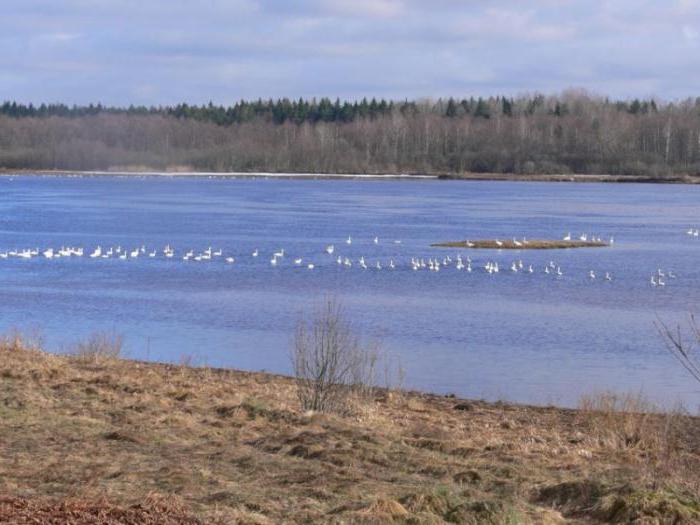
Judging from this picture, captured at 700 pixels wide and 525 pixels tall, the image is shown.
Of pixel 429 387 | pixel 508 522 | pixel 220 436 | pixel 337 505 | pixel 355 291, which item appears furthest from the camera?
pixel 355 291

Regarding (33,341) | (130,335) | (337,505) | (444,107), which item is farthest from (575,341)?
(444,107)

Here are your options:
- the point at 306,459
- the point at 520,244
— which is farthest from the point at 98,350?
the point at 520,244

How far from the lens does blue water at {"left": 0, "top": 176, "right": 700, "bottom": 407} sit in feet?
68.6

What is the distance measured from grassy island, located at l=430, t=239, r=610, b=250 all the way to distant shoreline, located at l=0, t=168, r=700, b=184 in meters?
76.0

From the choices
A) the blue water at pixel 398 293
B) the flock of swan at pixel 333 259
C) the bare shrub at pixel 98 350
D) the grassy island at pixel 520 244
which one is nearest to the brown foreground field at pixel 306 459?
the bare shrub at pixel 98 350

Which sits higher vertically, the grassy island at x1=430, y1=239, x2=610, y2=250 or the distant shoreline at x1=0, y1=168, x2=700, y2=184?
the distant shoreline at x1=0, y1=168, x2=700, y2=184

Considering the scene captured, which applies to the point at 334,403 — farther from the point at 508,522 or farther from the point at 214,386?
the point at 508,522

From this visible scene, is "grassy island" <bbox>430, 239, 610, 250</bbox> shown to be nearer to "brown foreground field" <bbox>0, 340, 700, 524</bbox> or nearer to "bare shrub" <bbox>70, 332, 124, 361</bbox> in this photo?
"bare shrub" <bbox>70, 332, 124, 361</bbox>

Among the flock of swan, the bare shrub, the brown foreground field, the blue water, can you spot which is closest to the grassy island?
the blue water

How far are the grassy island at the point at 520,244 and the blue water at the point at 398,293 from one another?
3.88ft

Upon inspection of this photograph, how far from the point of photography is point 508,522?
286 inches

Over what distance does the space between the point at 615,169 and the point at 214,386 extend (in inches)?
4720

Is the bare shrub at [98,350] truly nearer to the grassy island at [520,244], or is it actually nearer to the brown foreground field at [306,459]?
the brown foreground field at [306,459]

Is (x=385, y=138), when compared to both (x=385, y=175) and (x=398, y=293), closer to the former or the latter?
(x=385, y=175)
